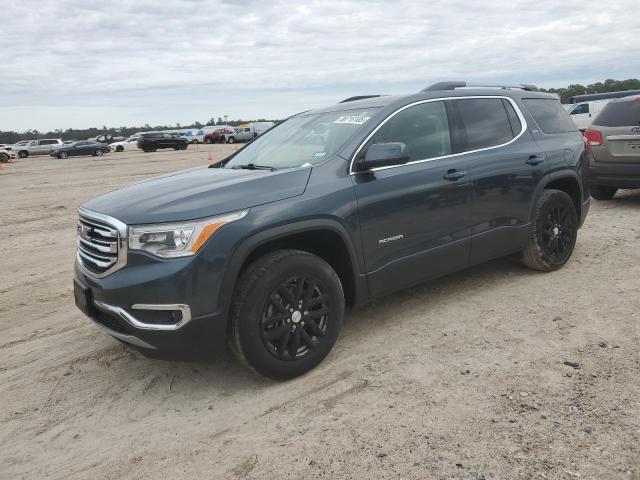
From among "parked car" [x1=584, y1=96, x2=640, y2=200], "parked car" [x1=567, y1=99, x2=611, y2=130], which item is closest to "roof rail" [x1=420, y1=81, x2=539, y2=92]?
"parked car" [x1=584, y1=96, x2=640, y2=200]

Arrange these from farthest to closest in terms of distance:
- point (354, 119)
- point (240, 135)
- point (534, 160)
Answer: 1. point (240, 135)
2. point (534, 160)
3. point (354, 119)

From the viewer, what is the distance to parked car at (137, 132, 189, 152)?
143ft

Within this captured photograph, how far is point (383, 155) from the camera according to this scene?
150 inches

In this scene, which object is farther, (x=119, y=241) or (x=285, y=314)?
(x=285, y=314)

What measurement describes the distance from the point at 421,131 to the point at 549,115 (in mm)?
2004

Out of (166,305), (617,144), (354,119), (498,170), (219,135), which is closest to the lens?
(166,305)

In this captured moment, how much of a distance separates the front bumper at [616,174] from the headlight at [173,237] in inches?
288

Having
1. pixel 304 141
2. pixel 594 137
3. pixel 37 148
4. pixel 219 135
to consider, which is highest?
pixel 219 135

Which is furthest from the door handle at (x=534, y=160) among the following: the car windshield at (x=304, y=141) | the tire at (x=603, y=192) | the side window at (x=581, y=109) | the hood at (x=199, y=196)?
the side window at (x=581, y=109)

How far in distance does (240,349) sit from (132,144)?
55795mm

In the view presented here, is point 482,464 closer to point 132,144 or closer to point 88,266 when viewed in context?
point 88,266

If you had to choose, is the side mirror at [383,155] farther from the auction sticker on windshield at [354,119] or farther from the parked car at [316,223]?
the auction sticker on windshield at [354,119]

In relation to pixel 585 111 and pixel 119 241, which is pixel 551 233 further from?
pixel 585 111

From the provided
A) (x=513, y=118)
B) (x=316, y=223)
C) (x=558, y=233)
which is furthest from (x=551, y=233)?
(x=316, y=223)
